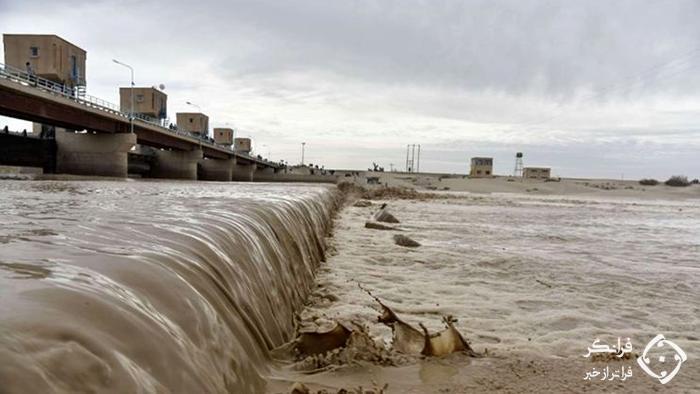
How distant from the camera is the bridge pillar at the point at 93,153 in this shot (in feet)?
103

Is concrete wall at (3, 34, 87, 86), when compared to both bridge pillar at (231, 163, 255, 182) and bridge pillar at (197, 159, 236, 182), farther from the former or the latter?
bridge pillar at (231, 163, 255, 182)

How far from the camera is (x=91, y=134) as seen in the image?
32.4 meters

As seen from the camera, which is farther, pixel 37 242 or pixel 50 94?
pixel 50 94

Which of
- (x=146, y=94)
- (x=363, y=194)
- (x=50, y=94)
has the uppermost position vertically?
(x=146, y=94)

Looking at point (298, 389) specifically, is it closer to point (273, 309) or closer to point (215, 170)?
point (273, 309)

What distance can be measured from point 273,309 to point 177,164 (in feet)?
150

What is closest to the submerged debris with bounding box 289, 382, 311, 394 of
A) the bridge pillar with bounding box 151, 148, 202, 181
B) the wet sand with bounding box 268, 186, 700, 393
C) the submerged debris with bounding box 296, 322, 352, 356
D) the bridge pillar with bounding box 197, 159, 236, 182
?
the wet sand with bounding box 268, 186, 700, 393

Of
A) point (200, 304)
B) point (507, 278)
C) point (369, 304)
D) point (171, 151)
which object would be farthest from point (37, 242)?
point (171, 151)

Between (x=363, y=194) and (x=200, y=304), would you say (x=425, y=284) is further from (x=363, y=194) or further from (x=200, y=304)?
(x=363, y=194)

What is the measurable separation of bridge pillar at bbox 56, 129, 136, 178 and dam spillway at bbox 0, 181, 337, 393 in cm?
2994

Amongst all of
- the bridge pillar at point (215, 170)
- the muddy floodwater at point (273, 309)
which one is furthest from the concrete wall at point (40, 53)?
the muddy floodwater at point (273, 309)

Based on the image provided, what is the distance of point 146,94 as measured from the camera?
53438mm

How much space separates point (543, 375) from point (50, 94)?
27230mm

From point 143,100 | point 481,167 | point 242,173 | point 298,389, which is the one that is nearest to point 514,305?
point 298,389
